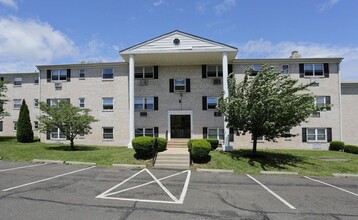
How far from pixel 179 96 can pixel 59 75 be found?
37.6ft

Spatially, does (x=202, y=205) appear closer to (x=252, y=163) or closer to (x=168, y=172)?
(x=168, y=172)

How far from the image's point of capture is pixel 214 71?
958 inches

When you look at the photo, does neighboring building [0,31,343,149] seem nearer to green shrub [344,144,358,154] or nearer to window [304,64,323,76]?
window [304,64,323,76]

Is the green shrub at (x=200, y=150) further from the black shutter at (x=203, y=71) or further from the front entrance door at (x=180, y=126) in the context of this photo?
the black shutter at (x=203, y=71)

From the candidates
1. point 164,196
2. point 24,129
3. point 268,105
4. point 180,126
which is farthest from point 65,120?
point 268,105

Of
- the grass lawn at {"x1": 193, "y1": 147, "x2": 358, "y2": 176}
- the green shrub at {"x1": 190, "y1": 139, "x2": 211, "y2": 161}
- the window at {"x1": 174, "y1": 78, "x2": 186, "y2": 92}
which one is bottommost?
the grass lawn at {"x1": 193, "y1": 147, "x2": 358, "y2": 176}

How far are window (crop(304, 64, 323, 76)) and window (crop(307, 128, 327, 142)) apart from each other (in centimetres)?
481

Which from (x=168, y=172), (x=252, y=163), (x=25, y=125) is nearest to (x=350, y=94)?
(x=252, y=163)

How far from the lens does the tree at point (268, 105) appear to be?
15797 mm

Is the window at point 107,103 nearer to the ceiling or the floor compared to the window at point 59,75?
nearer to the floor

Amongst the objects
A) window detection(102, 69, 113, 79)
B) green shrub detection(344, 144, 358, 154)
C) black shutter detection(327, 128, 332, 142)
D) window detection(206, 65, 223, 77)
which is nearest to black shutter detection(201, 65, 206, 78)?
window detection(206, 65, 223, 77)

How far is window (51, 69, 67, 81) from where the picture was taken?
1020 inches

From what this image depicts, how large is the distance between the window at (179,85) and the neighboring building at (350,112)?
14413mm

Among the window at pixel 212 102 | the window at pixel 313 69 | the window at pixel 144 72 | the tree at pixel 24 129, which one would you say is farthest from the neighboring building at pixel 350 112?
the tree at pixel 24 129
